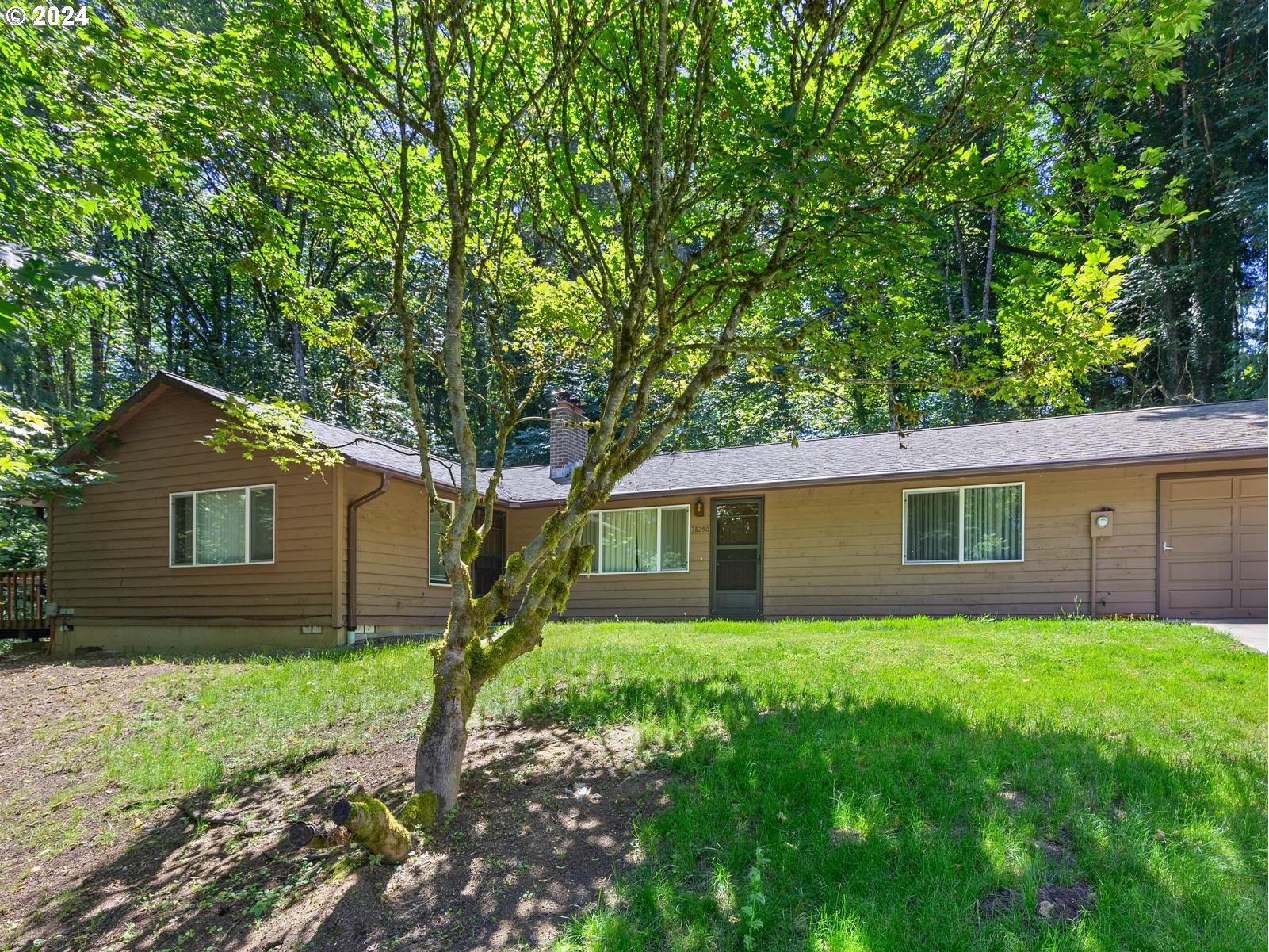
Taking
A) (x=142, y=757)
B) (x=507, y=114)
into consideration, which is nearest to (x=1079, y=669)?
(x=507, y=114)

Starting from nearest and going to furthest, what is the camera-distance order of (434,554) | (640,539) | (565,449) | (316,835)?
(316,835) < (434,554) < (640,539) < (565,449)

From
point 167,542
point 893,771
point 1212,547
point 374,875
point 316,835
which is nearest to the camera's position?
point 316,835

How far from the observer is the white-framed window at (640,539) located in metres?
12.2

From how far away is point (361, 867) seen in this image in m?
3.32

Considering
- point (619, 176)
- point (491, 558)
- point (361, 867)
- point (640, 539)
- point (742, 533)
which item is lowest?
point (361, 867)

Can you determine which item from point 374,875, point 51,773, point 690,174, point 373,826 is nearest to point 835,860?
point 373,826

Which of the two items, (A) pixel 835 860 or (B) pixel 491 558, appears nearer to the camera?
(A) pixel 835 860

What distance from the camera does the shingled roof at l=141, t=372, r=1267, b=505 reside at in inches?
360

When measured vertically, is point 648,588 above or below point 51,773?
above

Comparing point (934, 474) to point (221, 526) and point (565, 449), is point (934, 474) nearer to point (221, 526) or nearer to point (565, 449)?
point (565, 449)

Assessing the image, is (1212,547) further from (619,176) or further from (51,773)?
(51,773)

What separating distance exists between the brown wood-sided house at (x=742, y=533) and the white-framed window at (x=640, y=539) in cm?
3

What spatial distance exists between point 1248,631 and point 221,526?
41.8 feet

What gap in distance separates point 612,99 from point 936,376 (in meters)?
2.73
